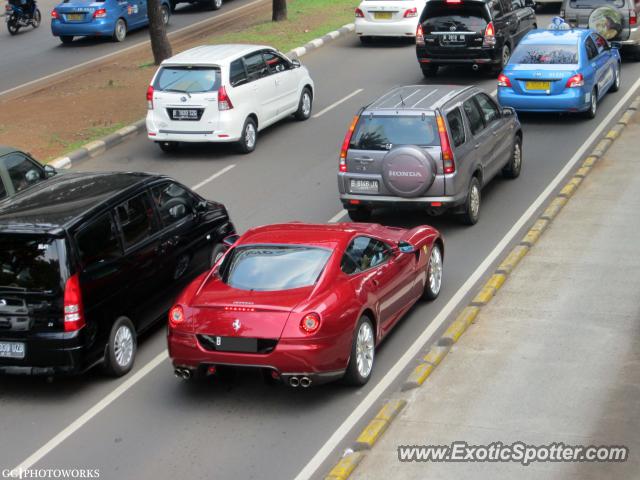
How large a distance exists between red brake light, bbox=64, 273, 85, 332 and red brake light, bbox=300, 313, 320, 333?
7.27 feet

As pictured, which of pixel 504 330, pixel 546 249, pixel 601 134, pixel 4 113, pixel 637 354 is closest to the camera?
pixel 637 354

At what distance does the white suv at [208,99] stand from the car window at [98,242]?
8.13 metres

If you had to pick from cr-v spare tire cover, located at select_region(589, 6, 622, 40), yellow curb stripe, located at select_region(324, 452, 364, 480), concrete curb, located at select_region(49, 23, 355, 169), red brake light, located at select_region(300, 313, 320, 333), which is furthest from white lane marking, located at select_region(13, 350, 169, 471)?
cr-v spare tire cover, located at select_region(589, 6, 622, 40)

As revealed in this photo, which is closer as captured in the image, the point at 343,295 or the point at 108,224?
the point at 343,295

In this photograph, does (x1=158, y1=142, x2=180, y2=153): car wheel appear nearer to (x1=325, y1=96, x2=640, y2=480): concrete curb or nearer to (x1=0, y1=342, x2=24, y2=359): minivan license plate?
(x1=325, y1=96, x2=640, y2=480): concrete curb

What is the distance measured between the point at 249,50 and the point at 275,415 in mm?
11561

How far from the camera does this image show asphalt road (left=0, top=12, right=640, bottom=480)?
934cm

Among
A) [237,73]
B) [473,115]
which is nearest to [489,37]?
[237,73]

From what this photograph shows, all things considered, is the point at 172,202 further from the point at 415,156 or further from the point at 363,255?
the point at 415,156

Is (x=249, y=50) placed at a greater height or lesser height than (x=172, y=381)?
greater

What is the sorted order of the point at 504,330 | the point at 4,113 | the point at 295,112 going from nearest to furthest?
the point at 504,330
the point at 295,112
the point at 4,113

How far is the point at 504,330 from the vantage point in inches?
454

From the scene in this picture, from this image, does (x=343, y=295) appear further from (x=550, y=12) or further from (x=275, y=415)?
(x=550, y=12)

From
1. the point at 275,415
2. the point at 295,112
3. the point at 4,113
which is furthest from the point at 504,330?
the point at 4,113
